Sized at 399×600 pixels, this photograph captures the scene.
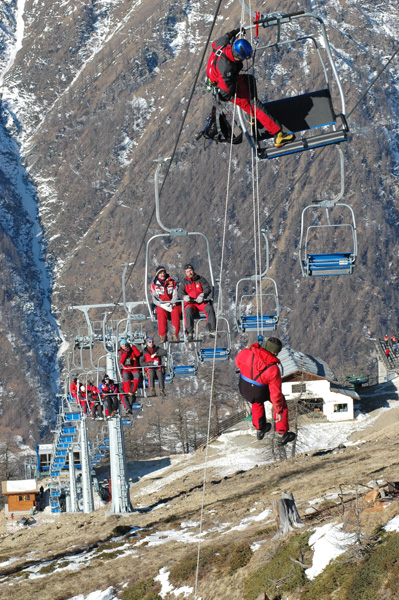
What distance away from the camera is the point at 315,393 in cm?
6462

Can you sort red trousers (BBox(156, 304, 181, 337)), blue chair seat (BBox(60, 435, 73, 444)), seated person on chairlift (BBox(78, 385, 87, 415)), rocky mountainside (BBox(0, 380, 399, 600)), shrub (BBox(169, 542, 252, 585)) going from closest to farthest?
1. rocky mountainside (BBox(0, 380, 399, 600))
2. shrub (BBox(169, 542, 252, 585))
3. red trousers (BBox(156, 304, 181, 337))
4. seated person on chairlift (BBox(78, 385, 87, 415))
5. blue chair seat (BBox(60, 435, 73, 444))

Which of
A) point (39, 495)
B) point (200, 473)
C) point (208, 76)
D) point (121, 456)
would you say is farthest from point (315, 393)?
point (208, 76)

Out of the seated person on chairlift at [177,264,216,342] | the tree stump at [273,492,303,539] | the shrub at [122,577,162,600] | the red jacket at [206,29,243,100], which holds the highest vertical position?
the red jacket at [206,29,243,100]

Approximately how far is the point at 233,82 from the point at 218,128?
215 cm

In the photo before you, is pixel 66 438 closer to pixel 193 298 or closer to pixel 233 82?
pixel 193 298

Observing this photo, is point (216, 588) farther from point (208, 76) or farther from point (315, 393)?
point (315, 393)

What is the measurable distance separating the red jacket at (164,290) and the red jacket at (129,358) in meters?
7.48

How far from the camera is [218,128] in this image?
61.6ft

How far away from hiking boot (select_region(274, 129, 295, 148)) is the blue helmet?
79.8 inches

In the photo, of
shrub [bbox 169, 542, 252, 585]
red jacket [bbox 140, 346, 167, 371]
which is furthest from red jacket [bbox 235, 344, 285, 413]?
red jacket [bbox 140, 346, 167, 371]

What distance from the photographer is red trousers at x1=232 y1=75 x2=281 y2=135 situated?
17.2 m

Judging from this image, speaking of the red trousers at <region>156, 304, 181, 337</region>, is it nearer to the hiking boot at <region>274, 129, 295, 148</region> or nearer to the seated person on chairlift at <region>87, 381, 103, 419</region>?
the hiking boot at <region>274, 129, 295, 148</region>

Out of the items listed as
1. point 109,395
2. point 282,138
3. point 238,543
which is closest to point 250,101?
point 282,138

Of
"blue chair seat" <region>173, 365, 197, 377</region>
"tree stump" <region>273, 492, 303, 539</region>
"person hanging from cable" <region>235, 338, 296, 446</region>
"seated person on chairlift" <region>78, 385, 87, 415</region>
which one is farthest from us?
"seated person on chairlift" <region>78, 385, 87, 415</region>
